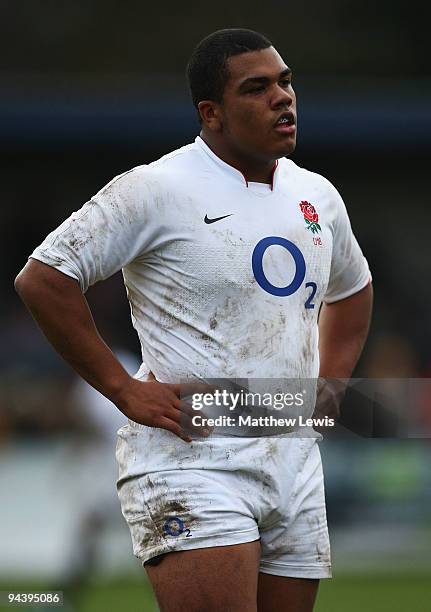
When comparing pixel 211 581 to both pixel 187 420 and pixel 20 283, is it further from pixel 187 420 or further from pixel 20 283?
pixel 20 283

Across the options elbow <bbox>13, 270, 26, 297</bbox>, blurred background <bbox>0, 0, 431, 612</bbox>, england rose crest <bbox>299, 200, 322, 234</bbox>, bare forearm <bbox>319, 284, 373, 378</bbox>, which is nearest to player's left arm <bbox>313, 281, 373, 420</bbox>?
bare forearm <bbox>319, 284, 373, 378</bbox>

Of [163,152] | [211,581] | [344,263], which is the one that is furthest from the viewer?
[163,152]

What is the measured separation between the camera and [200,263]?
421cm

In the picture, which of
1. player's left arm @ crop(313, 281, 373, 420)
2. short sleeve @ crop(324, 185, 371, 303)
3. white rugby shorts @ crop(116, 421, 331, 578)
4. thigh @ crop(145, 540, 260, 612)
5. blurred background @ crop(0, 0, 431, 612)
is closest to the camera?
thigh @ crop(145, 540, 260, 612)

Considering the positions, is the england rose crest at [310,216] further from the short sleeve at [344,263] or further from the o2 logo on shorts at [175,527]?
the o2 logo on shorts at [175,527]

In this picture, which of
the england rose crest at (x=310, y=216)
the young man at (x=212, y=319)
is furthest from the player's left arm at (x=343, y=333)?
the england rose crest at (x=310, y=216)

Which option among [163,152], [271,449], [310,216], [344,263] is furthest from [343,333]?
[163,152]

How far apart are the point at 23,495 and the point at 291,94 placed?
22.4ft

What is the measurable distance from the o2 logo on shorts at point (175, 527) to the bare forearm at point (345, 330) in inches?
38.9

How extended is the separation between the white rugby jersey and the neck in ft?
0.13

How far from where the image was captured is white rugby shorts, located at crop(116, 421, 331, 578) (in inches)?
161

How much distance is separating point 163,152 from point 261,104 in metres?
12.4

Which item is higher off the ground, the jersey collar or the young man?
the jersey collar

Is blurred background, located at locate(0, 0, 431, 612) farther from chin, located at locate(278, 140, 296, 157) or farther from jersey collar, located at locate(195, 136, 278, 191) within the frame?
chin, located at locate(278, 140, 296, 157)
